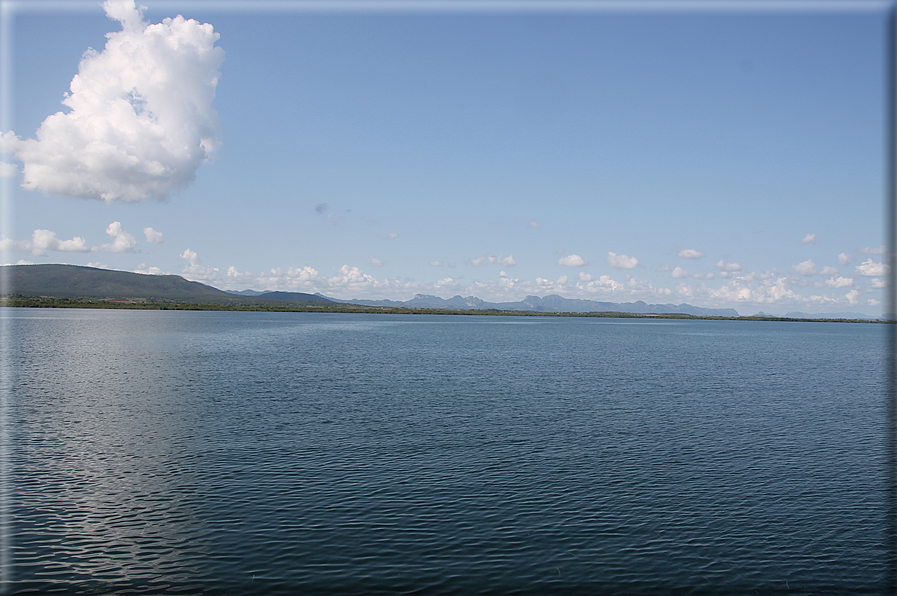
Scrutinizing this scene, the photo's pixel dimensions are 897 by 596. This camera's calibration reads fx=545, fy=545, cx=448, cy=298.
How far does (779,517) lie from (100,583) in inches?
979

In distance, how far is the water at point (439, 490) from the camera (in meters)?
17.6

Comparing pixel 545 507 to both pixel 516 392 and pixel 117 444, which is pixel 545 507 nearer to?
pixel 117 444

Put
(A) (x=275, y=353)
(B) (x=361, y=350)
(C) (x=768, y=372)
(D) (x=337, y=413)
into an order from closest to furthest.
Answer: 1. (D) (x=337, y=413)
2. (C) (x=768, y=372)
3. (A) (x=275, y=353)
4. (B) (x=361, y=350)

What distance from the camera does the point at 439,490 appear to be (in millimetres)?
24469

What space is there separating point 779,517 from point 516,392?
30.7 meters

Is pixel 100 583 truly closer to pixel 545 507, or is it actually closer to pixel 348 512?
pixel 348 512

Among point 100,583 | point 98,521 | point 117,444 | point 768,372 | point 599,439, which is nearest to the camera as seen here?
point 100,583

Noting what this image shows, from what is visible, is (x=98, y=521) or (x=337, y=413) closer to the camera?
(x=98, y=521)

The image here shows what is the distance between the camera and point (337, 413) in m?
40.7

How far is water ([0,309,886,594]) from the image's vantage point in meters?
17.6

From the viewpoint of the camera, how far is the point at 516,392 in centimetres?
5228

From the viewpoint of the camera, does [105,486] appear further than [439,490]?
No

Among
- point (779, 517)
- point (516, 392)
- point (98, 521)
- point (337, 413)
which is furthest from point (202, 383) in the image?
point (779, 517)

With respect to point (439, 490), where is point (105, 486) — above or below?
above
